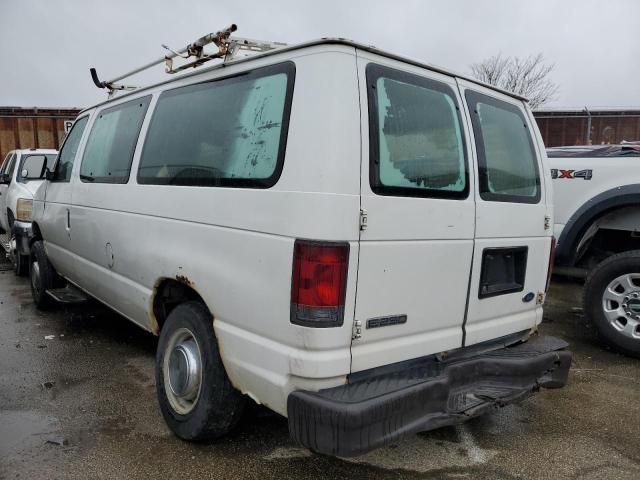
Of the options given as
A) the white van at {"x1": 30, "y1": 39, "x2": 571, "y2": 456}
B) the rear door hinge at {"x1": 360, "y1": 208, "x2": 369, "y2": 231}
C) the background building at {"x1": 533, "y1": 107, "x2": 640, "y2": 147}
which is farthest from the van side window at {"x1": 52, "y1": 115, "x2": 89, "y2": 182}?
the background building at {"x1": 533, "y1": 107, "x2": 640, "y2": 147}

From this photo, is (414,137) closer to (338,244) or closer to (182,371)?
(338,244)

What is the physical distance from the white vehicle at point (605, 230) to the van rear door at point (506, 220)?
1.61 m

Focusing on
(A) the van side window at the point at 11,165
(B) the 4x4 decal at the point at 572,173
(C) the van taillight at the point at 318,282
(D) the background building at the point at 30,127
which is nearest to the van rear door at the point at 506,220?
(C) the van taillight at the point at 318,282

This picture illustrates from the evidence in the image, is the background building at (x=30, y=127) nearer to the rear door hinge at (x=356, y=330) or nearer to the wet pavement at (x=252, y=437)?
the wet pavement at (x=252, y=437)

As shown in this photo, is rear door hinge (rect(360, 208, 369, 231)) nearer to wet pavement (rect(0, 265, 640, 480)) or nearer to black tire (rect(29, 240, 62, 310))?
wet pavement (rect(0, 265, 640, 480))

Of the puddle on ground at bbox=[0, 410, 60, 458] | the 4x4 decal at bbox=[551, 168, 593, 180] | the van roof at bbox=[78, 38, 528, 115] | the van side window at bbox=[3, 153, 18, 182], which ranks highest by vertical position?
the van roof at bbox=[78, 38, 528, 115]

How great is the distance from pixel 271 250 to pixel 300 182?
33 centimetres

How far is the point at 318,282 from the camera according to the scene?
2.18 meters

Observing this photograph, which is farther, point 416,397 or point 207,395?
point 207,395

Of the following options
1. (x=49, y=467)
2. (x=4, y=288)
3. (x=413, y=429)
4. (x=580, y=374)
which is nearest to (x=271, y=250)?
(x=413, y=429)

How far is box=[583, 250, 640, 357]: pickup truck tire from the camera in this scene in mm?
4383

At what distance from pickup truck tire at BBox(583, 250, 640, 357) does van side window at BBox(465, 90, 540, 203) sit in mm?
1758

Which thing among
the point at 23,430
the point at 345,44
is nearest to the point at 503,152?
the point at 345,44

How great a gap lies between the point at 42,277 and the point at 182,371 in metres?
3.40
